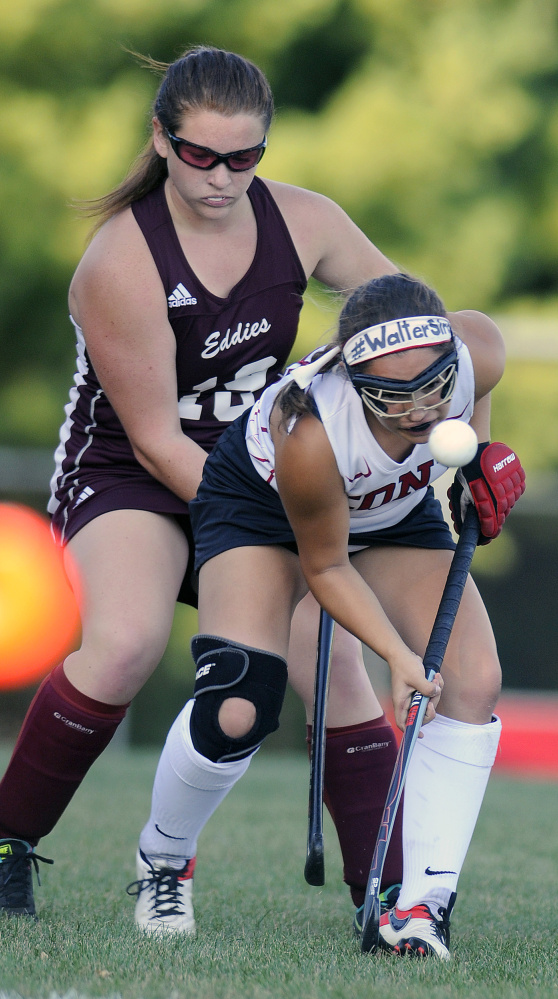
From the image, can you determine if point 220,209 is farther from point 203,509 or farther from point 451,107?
point 451,107

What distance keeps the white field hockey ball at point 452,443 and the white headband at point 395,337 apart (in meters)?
0.17

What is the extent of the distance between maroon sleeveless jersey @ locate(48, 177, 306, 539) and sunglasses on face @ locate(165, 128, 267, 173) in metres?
0.23

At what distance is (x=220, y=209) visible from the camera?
9.66 ft

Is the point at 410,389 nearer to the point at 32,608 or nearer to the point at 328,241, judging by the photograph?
the point at 328,241

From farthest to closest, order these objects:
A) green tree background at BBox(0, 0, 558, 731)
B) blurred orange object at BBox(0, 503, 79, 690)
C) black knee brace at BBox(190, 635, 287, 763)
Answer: green tree background at BBox(0, 0, 558, 731)
blurred orange object at BBox(0, 503, 79, 690)
black knee brace at BBox(190, 635, 287, 763)

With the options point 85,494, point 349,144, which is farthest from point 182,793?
point 349,144

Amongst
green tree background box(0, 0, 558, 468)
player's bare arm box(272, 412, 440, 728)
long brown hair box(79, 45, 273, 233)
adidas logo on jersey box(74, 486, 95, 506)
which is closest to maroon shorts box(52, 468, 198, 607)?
adidas logo on jersey box(74, 486, 95, 506)

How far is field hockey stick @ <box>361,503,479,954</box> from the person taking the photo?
2557 mm

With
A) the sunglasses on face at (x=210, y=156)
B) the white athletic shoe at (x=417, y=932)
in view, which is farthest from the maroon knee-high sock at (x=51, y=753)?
the sunglasses on face at (x=210, y=156)

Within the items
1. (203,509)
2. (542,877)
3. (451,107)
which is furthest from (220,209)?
(451,107)

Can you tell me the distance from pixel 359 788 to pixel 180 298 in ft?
4.10

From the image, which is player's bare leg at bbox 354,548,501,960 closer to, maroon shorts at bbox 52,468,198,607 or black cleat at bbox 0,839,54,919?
maroon shorts at bbox 52,468,198,607

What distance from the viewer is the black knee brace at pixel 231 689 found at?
2658 mm

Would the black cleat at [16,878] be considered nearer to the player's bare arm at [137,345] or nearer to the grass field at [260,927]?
the grass field at [260,927]
